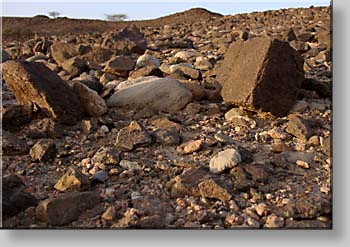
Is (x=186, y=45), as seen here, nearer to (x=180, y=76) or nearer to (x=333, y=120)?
(x=180, y=76)

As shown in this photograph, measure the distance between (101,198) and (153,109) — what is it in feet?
3.08

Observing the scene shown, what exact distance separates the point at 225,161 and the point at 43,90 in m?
1.08

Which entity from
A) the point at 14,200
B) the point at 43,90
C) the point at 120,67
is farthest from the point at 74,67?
the point at 14,200

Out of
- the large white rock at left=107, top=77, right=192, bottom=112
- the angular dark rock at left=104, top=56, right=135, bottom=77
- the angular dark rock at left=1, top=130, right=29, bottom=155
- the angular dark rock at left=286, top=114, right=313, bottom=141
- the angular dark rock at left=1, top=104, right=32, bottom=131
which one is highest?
the angular dark rock at left=104, top=56, right=135, bottom=77

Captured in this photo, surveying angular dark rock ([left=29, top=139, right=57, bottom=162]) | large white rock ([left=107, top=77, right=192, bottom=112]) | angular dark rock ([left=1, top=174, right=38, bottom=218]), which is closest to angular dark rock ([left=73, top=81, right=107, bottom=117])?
large white rock ([left=107, top=77, right=192, bottom=112])

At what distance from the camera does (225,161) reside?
2285mm

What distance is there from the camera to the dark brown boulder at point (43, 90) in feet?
8.90

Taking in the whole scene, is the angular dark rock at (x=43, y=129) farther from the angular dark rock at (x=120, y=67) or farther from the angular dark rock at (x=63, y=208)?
the angular dark rock at (x=120, y=67)

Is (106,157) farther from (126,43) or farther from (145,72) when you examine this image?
(126,43)

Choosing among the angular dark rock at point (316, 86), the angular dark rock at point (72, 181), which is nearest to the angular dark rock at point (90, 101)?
the angular dark rock at point (72, 181)

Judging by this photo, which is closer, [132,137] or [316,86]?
[132,137]

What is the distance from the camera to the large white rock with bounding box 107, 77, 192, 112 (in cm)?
302

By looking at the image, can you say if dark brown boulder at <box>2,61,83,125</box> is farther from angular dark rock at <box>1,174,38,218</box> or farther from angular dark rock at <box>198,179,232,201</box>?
angular dark rock at <box>198,179,232,201</box>

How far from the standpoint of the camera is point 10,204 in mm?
2137
